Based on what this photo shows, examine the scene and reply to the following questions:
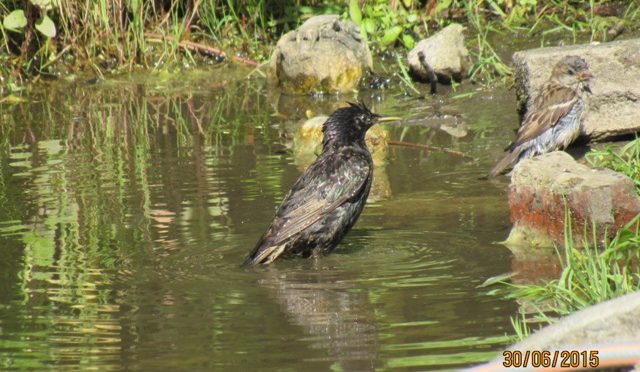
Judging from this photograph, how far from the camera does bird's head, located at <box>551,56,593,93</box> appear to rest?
1004cm

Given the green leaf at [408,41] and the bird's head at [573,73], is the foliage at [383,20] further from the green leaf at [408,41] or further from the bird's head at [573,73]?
the bird's head at [573,73]

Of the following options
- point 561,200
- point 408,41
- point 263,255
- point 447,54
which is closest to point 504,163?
point 561,200

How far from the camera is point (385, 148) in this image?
11.2m

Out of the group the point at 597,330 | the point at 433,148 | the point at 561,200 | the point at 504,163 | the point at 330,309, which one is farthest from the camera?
the point at 433,148

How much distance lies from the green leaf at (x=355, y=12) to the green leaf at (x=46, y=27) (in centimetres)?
336

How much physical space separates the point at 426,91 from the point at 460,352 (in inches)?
319

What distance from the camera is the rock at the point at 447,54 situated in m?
13.2

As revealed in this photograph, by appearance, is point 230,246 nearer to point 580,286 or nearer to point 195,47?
point 580,286

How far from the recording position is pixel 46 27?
15.0 meters

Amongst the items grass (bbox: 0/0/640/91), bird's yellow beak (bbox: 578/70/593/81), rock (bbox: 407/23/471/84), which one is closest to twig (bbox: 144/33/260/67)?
grass (bbox: 0/0/640/91)

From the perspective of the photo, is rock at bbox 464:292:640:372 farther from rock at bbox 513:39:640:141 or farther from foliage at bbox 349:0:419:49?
foliage at bbox 349:0:419:49

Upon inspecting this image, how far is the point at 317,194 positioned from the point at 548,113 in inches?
101

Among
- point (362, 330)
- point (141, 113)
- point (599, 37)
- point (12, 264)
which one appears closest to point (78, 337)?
point (362, 330)

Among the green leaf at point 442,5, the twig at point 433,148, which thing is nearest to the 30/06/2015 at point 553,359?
the twig at point 433,148
